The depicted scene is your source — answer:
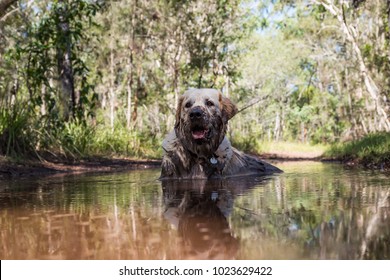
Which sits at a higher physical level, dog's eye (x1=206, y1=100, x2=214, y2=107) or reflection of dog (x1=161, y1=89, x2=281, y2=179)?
dog's eye (x1=206, y1=100, x2=214, y2=107)

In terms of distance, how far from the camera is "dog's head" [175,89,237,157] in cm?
477

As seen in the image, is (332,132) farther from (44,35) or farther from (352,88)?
(44,35)

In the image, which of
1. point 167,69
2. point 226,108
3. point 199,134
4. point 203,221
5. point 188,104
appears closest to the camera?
point 203,221

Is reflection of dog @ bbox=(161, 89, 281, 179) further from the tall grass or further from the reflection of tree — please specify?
the tall grass

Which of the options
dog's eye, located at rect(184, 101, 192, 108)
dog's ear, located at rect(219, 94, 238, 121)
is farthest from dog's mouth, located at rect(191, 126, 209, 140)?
dog's ear, located at rect(219, 94, 238, 121)

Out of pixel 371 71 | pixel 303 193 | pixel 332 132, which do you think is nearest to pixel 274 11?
pixel 371 71

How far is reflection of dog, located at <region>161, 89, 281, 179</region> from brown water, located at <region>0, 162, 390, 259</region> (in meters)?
1.64

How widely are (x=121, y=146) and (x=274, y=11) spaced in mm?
11916

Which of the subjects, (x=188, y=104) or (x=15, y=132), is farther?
(x=15, y=132)

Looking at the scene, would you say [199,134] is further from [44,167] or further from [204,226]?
[44,167]

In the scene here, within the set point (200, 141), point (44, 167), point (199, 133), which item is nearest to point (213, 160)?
point (200, 141)

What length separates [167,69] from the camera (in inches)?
1093

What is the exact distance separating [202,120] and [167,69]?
76.9 ft

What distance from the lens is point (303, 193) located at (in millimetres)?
3229
